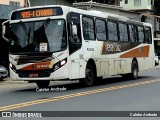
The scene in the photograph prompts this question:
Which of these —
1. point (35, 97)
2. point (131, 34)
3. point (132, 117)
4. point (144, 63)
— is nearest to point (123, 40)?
point (131, 34)

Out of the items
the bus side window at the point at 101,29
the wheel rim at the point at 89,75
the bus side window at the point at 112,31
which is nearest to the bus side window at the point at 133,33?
the bus side window at the point at 112,31

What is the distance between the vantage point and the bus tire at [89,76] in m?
18.7

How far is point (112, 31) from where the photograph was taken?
21609 mm

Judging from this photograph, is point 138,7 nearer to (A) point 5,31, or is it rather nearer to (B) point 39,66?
(A) point 5,31

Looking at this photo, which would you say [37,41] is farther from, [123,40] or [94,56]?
[123,40]

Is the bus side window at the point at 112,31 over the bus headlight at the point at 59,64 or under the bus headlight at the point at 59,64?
over

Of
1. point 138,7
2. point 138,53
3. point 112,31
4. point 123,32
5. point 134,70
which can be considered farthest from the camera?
point 138,7

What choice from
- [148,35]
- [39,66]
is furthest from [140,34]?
[39,66]

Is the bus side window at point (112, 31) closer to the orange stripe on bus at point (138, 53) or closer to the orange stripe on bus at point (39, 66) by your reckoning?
the orange stripe on bus at point (138, 53)

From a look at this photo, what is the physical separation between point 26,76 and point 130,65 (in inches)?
314

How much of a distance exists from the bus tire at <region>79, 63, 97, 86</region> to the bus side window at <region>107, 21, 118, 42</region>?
8.19 ft

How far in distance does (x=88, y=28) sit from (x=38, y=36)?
259cm

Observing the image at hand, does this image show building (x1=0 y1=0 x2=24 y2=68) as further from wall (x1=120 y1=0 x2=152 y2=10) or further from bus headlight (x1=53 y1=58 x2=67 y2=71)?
wall (x1=120 y1=0 x2=152 y2=10)

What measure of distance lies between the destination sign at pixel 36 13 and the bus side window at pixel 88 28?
168 cm
